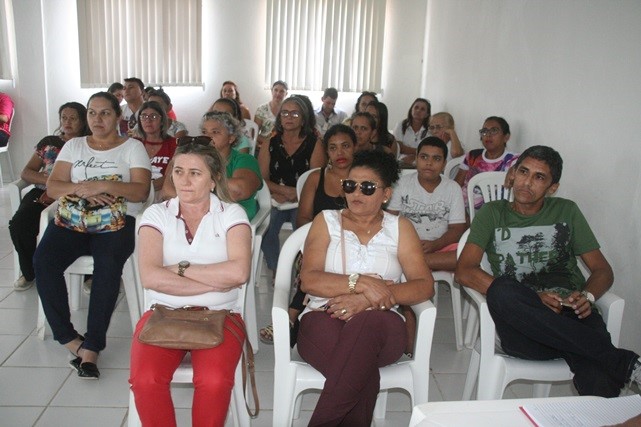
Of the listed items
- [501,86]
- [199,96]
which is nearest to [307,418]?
[501,86]

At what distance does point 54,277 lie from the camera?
2.72 meters

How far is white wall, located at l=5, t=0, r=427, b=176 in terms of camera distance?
23.1 feet

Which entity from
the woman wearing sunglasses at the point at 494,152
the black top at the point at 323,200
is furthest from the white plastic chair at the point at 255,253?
Result: the woman wearing sunglasses at the point at 494,152

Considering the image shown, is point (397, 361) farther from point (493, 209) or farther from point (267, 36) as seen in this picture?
point (267, 36)

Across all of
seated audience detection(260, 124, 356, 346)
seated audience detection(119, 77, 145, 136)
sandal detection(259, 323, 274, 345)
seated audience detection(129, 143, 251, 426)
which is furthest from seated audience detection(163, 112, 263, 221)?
seated audience detection(119, 77, 145, 136)

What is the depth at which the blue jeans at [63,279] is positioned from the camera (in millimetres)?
2688

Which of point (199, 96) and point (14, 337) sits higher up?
point (199, 96)

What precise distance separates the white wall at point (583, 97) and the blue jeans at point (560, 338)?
0.77 metres

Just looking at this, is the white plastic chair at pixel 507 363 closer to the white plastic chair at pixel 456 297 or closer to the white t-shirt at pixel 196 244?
the white plastic chair at pixel 456 297

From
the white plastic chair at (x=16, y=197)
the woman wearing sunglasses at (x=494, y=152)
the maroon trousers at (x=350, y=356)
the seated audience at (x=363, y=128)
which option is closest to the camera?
the maroon trousers at (x=350, y=356)

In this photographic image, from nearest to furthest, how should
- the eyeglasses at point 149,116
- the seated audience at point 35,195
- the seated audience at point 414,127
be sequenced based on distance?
1. the seated audience at point 35,195
2. the eyeglasses at point 149,116
3. the seated audience at point 414,127

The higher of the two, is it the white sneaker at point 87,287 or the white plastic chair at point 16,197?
the white plastic chair at point 16,197

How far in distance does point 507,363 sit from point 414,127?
4150mm

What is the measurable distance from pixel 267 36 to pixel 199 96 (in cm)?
128
